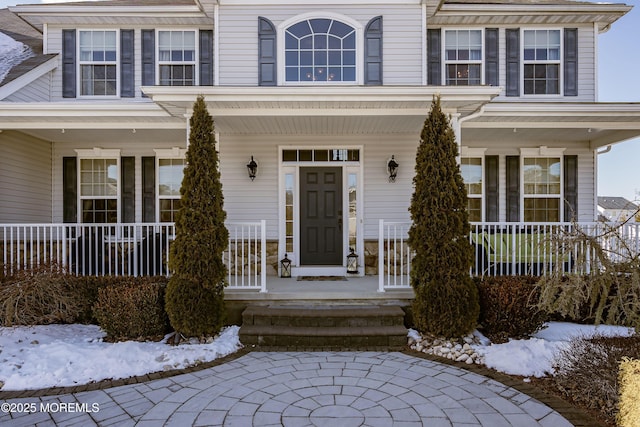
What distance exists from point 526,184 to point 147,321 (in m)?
7.49

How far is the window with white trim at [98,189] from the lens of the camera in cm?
822

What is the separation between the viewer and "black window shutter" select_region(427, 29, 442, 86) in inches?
320

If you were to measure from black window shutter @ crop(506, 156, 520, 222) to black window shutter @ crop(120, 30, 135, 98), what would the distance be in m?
7.98

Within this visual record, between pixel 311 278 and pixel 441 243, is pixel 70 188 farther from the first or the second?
pixel 441 243

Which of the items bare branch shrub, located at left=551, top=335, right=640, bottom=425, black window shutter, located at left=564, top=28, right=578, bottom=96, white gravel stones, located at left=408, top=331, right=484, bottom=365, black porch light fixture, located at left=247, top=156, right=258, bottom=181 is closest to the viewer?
bare branch shrub, located at left=551, top=335, right=640, bottom=425

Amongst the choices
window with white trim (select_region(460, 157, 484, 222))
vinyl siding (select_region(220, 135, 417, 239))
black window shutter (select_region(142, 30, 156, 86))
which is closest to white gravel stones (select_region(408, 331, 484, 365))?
vinyl siding (select_region(220, 135, 417, 239))

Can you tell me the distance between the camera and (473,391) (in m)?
3.57

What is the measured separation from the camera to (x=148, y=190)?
324 inches

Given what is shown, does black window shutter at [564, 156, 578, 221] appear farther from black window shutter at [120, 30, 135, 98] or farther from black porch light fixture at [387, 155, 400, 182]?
black window shutter at [120, 30, 135, 98]

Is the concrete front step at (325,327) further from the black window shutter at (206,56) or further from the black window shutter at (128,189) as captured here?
the black window shutter at (206,56)

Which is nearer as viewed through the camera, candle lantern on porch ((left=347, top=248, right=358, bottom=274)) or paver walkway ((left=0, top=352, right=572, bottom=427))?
paver walkway ((left=0, top=352, right=572, bottom=427))

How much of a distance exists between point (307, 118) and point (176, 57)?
381cm

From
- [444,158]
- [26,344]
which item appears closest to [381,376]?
[444,158]

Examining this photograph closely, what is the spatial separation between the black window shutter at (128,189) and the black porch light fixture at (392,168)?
207 inches
